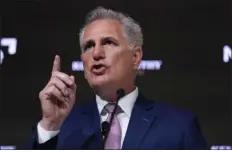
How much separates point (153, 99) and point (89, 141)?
1.48ft

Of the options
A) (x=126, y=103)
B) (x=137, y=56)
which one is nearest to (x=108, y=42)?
(x=137, y=56)

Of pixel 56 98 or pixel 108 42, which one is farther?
pixel 108 42

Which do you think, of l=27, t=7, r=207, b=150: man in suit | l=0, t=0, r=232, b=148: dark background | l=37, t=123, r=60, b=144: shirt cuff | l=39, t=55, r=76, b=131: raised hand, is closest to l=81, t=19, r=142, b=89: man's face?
l=27, t=7, r=207, b=150: man in suit

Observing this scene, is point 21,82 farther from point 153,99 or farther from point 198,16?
point 198,16

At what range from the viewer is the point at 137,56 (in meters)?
2.68

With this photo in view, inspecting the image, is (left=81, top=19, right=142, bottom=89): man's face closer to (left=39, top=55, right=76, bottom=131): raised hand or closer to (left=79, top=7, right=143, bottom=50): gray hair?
(left=79, top=7, right=143, bottom=50): gray hair

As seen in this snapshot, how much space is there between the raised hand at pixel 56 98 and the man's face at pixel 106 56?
0.90 ft

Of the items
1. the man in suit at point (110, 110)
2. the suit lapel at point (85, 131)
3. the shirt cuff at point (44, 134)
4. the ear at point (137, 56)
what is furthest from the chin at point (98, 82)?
the shirt cuff at point (44, 134)

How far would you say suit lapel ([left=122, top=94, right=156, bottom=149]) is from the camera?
243cm

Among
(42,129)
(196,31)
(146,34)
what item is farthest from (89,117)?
(196,31)

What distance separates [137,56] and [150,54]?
0.34 ft

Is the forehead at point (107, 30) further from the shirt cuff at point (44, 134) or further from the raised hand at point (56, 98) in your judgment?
the shirt cuff at point (44, 134)

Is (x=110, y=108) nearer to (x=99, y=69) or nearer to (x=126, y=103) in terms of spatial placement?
(x=126, y=103)

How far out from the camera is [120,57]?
2592 millimetres
